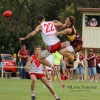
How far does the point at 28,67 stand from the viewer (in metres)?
18.5

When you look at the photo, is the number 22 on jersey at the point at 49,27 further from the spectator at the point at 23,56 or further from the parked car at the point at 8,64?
the parked car at the point at 8,64

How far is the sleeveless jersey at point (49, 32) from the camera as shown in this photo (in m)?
18.3

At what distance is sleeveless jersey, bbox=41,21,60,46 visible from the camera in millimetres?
18297

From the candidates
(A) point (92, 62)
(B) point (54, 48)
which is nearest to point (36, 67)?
(B) point (54, 48)

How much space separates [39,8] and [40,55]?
40560 millimetres

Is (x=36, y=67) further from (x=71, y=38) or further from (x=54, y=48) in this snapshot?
(x=71, y=38)

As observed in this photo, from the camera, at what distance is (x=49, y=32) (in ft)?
60.4

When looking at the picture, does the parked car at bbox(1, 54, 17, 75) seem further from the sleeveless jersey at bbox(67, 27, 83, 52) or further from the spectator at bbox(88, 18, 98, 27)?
the sleeveless jersey at bbox(67, 27, 83, 52)

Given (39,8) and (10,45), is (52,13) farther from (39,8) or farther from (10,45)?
(10,45)

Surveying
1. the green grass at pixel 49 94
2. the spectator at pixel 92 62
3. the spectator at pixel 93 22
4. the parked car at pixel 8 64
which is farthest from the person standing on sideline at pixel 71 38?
the spectator at pixel 93 22

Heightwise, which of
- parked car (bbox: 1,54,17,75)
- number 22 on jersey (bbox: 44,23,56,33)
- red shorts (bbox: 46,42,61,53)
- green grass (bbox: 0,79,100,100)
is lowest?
green grass (bbox: 0,79,100,100)

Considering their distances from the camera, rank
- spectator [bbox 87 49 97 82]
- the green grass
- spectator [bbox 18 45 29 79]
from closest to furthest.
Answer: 1. the green grass
2. spectator [bbox 18 45 29 79]
3. spectator [bbox 87 49 97 82]

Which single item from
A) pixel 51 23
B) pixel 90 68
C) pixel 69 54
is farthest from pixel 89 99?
pixel 90 68

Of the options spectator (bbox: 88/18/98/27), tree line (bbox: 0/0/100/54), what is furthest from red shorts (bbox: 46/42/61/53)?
tree line (bbox: 0/0/100/54)
